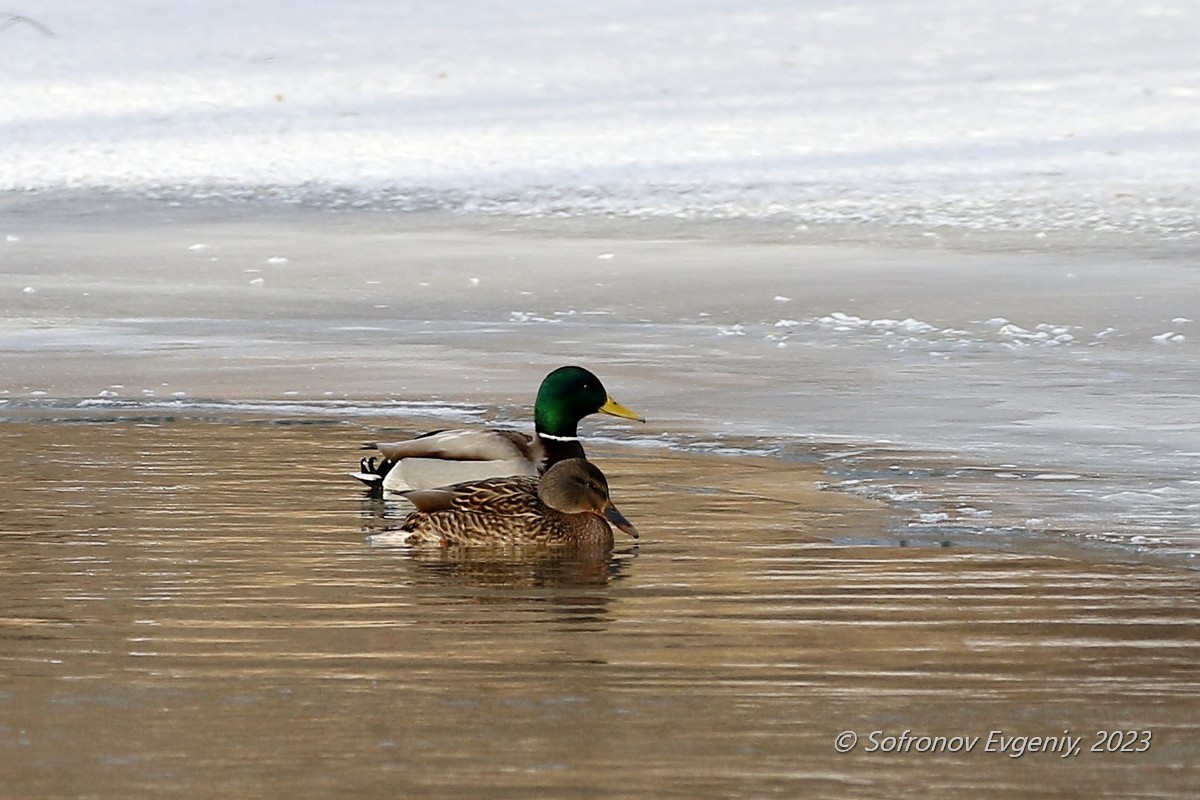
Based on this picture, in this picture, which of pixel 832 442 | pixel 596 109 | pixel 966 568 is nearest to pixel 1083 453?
pixel 832 442

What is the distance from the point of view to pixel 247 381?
1062cm

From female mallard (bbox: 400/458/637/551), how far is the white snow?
8648mm

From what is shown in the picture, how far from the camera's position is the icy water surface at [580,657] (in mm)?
4340

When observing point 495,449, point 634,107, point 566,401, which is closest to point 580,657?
point 495,449

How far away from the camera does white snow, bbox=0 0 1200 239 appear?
54.7 feet

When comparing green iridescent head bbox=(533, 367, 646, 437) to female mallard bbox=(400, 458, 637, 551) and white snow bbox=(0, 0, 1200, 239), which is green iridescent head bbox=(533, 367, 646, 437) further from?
white snow bbox=(0, 0, 1200, 239)

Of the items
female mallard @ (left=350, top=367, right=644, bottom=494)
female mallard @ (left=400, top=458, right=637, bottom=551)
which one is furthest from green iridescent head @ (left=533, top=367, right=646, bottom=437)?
female mallard @ (left=400, top=458, right=637, bottom=551)

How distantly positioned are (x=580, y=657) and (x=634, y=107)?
15335mm

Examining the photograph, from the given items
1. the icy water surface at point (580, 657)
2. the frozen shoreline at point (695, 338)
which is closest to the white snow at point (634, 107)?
the frozen shoreline at point (695, 338)

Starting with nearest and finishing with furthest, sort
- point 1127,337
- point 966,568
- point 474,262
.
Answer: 1. point 966,568
2. point 1127,337
3. point 474,262

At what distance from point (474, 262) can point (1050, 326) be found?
4.01 metres

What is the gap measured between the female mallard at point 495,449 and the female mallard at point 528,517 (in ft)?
1.87

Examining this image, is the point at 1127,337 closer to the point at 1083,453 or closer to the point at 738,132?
the point at 1083,453

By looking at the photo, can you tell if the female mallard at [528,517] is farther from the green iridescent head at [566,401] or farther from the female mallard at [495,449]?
the green iridescent head at [566,401]
